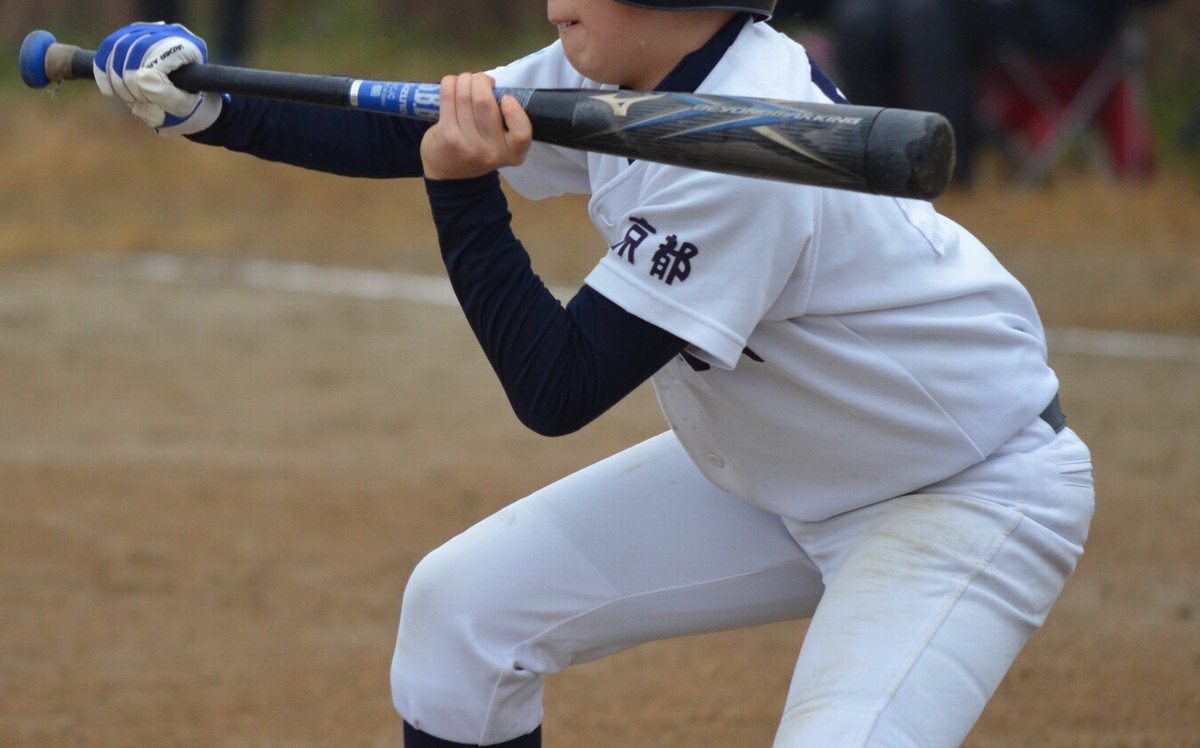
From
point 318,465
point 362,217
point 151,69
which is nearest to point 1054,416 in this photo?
point 151,69

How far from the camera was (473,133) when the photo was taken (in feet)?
6.07

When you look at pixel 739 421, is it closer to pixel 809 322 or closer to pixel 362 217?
pixel 809 322

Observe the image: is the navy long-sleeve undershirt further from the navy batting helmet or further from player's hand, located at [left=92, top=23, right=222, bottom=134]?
player's hand, located at [left=92, top=23, right=222, bottom=134]

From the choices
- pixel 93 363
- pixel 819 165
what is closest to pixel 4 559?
pixel 93 363

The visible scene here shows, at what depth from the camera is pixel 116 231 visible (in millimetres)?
8500

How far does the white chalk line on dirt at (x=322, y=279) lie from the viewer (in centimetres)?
670

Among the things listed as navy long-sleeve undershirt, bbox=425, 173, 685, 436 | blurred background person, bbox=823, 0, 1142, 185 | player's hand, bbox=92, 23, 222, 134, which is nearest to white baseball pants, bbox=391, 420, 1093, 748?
navy long-sleeve undershirt, bbox=425, 173, 685, 436

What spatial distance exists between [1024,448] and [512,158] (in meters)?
0.79

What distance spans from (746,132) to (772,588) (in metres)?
0.77

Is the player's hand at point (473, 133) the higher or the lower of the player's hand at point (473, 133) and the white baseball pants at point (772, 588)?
the higher

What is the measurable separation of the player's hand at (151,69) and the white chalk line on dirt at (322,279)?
4.51m

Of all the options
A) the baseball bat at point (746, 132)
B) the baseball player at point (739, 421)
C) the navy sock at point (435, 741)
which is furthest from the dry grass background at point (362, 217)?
the baseball bat at point (746, 132)

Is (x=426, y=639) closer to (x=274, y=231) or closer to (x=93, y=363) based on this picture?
(x=93, y=363)

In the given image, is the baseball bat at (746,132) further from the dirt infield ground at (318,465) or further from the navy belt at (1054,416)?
the dirt infield ground at (318,465)
